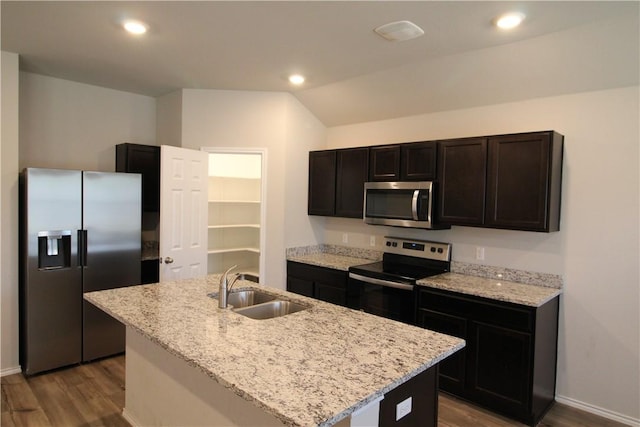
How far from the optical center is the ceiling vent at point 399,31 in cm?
261

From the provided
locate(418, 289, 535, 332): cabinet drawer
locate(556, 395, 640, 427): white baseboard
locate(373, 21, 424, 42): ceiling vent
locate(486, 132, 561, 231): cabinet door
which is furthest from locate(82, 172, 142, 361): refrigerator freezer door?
locate(556, 395, 640, 427): white baseboard

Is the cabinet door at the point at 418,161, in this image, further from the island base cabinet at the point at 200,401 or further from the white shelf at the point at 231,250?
the white shelf at the point at 231,250

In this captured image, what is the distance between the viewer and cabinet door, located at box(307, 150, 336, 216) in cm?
445

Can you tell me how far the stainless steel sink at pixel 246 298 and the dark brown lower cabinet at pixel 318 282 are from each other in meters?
1.37

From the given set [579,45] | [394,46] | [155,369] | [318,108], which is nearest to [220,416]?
[155,369]

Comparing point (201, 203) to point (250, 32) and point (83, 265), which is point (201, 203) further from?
point (250, 32)

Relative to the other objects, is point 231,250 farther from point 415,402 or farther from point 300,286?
point 415,402

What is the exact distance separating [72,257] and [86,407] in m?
1.28

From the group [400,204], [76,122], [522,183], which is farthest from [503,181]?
[76,122]

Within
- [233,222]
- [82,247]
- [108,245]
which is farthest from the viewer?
[233,222]

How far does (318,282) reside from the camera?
13.8ft

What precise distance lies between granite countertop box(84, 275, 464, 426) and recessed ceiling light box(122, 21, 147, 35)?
→ 5.94ft

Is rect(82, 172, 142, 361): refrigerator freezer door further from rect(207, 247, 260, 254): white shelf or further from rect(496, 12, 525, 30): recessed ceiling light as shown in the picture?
rect(496, 12, 525, 30): recessed ceiling light

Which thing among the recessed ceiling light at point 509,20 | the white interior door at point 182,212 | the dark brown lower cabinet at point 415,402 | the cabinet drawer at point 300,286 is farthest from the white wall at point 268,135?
the dark brown lower cabinet at point 415,402
